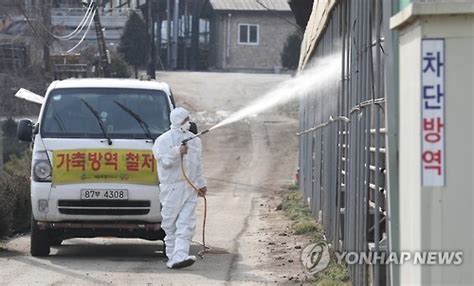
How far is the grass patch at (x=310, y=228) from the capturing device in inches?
441

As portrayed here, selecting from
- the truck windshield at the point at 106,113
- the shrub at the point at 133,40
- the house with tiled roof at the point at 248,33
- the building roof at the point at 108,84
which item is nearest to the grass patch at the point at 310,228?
the truck windshield at the point at 106,113

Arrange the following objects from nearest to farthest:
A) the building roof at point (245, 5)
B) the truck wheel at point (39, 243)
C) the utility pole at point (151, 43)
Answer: the truck wheel at point (39, 243) → the utility pole at point (151, 43) → the building roof at point (245, 5)

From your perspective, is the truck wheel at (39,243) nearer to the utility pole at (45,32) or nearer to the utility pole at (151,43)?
the utility pole at (45,32)

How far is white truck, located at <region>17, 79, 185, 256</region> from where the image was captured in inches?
542

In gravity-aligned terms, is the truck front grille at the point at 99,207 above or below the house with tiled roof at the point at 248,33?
below


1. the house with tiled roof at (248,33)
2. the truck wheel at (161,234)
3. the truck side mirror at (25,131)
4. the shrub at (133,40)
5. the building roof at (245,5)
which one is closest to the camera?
the truck side mirror at (25,131)

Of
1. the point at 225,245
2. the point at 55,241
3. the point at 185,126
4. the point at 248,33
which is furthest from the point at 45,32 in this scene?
the point at 185,126

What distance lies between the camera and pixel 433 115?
220 inches

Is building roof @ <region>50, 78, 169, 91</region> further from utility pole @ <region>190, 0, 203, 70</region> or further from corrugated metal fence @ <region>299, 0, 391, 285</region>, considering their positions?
utility pole @ <region>190, 0, 203, 70</region>

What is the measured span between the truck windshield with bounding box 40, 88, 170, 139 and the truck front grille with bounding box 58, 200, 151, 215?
883mm

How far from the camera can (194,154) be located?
12.9 meters

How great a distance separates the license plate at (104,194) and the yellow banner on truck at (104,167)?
12cm

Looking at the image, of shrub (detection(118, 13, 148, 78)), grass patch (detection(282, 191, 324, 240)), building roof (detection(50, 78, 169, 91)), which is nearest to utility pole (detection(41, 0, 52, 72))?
shrub (detection(118, 13, 148, 78))

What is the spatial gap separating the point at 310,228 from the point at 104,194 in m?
4.30
